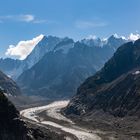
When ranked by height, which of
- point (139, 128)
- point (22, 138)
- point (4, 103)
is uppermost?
point (4, 103)

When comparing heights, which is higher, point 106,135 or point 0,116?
point 0,116

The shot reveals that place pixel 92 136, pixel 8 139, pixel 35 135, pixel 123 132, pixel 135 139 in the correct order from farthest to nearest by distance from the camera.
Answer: pixel 123 132, pixel 92 136, pixel 135 139, pixel 35 135, pixel 8 139

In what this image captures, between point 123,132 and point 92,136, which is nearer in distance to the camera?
point 92,136

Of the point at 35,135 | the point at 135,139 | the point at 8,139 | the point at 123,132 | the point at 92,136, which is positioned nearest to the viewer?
the point at 8,139

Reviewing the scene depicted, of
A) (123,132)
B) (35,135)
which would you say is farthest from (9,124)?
(123,132)

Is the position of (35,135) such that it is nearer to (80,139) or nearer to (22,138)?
(22,138)

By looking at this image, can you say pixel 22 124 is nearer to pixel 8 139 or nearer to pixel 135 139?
pixel 8 139
